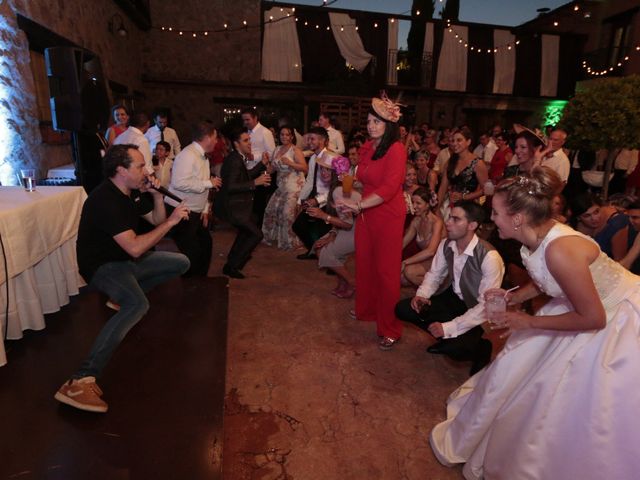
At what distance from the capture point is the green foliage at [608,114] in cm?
429

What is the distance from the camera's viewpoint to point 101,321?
2932mm

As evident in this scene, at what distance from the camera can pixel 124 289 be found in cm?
229

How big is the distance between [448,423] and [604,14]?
1744 centimetres

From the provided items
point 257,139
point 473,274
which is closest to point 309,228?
point 257,139

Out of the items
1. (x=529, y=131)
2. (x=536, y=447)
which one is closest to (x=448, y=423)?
(x=536, y=447)

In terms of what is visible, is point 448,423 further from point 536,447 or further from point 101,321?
point 101,321

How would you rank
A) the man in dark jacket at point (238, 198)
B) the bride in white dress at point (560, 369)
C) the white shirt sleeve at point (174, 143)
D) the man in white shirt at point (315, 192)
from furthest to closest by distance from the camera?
the white shirt sleeve at point (174, 143)
the man in white shirt at point (315, 192)
the man in dark jacket at point (238, 198)
the bride in white dress at point (560, 369)

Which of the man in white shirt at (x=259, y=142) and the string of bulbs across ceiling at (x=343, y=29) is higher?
the string of bulbs across ceiling at (x=343, y=29)

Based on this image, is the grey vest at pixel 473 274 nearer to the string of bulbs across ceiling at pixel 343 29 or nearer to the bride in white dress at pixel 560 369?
the bride in white dress at pixel 560 369

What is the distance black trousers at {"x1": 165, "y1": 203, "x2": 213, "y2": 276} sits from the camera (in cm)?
400

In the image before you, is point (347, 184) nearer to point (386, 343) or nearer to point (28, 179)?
point (386, 343)

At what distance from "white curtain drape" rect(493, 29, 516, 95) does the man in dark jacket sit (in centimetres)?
1289

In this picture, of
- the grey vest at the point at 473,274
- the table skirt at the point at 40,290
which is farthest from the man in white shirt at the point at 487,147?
the table skirt at the point at 40,290

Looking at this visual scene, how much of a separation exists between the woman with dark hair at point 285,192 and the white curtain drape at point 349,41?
28.9 feet
